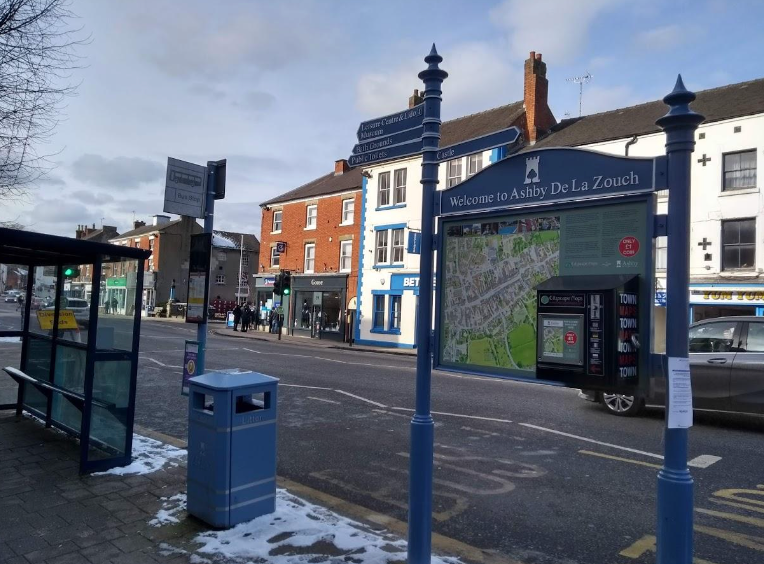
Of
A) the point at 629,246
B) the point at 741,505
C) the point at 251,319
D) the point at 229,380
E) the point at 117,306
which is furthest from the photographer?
the point at 251,319

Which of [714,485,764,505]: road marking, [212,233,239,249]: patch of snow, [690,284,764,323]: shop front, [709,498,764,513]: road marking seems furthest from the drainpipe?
[212,233,239,249]: patch of snow

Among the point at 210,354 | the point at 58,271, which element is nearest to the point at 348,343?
the point at 210,354

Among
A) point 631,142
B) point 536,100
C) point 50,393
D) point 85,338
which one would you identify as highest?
point 536,100

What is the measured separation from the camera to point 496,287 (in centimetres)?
391

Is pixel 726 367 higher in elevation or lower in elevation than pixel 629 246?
lower

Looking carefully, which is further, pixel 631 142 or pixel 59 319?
pixel 631 142

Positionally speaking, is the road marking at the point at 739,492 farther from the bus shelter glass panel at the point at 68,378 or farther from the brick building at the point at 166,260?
the brick building at the point at 166,260

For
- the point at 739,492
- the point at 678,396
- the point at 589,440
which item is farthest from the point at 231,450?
the point at 589,440

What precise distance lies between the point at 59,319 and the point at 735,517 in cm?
772

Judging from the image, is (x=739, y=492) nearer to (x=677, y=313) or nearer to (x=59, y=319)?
(x=677, y=313)

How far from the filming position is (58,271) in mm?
7441

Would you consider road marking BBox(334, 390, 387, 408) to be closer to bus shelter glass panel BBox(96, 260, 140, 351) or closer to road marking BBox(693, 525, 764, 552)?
bus shelter glass panel BBox(96, 260, 140, 351)

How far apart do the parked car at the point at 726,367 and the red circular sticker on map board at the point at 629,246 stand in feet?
19.2

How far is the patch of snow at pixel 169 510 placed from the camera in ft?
15.0
